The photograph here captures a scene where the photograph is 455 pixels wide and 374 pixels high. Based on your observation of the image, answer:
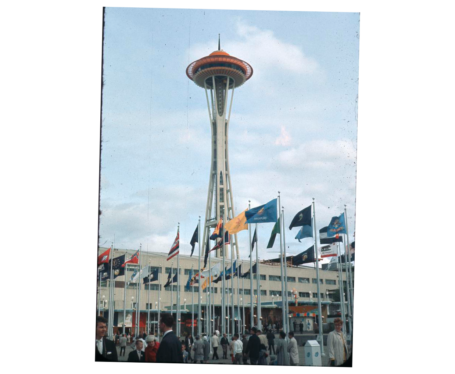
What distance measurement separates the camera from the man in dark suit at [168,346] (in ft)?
20.3

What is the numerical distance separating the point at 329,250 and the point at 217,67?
5052 centimetres

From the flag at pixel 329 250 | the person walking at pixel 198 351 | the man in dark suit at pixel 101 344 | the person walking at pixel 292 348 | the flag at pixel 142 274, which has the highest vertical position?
the flag at pixel 329 250

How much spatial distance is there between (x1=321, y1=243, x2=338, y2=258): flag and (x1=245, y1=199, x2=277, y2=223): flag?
338 cm

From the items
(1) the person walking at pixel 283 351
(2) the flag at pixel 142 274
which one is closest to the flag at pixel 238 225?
(2) the flag at pixel 142 274

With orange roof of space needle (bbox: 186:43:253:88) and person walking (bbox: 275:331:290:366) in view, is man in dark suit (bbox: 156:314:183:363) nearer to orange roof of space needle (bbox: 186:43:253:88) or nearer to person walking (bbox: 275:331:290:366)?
person walking (bbox: 275:331:290:366)

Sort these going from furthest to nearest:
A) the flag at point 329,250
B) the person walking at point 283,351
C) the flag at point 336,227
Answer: the flag at point 336,227
the flag at point 329,250
the person walking at point 283,351

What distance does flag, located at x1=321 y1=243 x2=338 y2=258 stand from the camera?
18125 millimetres

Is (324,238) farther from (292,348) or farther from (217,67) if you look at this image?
(217,67)

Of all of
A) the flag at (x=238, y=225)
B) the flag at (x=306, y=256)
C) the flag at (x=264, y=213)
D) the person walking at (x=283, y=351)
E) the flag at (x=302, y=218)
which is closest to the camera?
the person walking at (x=283, y=351)

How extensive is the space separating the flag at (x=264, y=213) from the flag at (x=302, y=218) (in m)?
0.83

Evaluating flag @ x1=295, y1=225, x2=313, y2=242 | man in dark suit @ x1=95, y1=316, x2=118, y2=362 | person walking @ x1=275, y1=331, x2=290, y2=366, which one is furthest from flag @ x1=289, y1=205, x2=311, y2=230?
man in dark suit @ x1=95, y1=316, x2=118, y2=362

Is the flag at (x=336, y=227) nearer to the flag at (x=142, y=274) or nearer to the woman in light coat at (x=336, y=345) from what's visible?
the woman in light coat at (x=336, y=345)

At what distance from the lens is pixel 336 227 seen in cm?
1873
